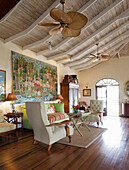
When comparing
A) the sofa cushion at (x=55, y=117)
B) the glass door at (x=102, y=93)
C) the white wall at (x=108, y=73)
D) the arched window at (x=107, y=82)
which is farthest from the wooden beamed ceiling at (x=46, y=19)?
the glass door at (x=102, y=93)

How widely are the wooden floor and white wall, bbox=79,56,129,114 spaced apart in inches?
250

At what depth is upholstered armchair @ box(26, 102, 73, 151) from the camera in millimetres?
3496

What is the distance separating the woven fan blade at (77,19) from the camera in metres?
2.97

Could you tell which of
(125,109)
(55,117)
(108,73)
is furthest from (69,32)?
(108,73)

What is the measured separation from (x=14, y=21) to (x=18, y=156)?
12.5 feet

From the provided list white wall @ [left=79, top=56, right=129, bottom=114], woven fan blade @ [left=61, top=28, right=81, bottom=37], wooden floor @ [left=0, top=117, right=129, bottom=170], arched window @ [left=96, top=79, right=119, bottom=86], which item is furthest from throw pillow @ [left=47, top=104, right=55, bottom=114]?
arched window @ [left=96, top=79, right=119, bottom=86]

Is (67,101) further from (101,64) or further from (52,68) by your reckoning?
(101,64)

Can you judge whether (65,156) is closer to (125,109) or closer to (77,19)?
(77,19)

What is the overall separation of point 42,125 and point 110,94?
311 inches

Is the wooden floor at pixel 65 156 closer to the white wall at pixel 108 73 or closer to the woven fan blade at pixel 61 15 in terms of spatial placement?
the woven fan blade at pixel 61 15

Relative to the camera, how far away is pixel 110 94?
10539 millimetres

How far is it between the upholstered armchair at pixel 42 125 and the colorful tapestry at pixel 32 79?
7.65 feet

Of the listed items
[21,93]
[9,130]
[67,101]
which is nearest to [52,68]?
[67,101]

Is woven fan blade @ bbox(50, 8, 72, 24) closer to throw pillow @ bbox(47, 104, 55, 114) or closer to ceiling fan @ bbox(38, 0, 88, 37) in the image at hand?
ceiling fan @ bbox(38, 0, 88, 37)
